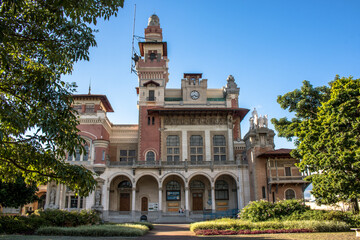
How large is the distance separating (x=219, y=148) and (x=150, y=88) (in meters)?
13.8

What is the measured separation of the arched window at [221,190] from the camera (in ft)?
138

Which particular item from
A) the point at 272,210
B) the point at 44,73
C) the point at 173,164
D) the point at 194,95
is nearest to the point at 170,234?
the point at 272,210

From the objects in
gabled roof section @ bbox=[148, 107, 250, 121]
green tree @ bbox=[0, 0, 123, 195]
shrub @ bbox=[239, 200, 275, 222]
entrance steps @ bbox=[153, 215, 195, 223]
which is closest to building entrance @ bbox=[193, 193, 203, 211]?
entrance steps @ bbox=[153, 215, 195, 223]

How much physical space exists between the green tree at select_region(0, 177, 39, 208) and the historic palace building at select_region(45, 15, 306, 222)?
8.17 metres

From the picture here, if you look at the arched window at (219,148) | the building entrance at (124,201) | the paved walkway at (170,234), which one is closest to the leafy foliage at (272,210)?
the paved walkway at (170,234)

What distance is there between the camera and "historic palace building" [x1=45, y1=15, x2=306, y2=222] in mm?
38000

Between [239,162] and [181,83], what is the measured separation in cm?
1598

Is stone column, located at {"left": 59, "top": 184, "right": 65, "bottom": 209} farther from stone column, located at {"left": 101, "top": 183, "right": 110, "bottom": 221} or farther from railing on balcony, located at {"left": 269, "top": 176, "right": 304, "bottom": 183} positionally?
railing on balcony, located at {"left": 269, "top": 176, "right": 304, "bottom": 183}

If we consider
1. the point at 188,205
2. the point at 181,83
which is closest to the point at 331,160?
the point at 188,205

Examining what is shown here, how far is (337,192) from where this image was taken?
827 inches

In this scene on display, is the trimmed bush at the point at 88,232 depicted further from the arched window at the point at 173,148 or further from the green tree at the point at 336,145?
the arched window at the point at 173,148

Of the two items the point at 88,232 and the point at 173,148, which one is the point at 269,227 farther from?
the point at 173,148

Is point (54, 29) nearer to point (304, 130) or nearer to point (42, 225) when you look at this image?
point (42, 225)

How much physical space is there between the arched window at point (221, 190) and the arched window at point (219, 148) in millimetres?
3216
